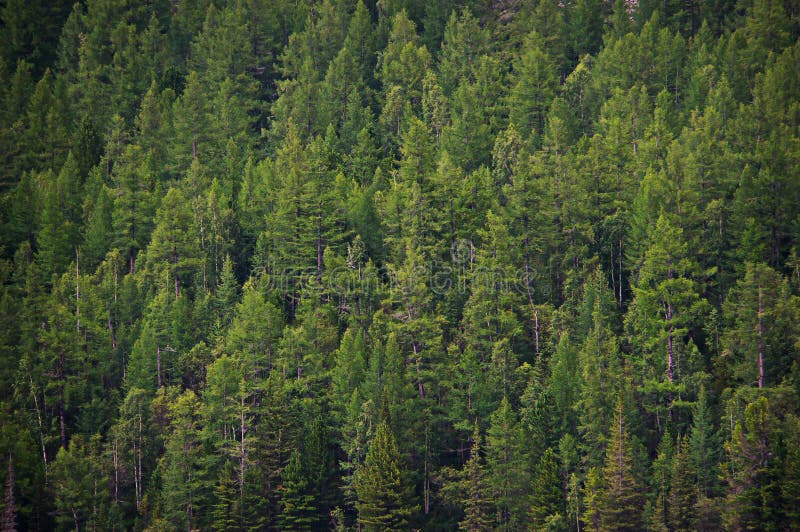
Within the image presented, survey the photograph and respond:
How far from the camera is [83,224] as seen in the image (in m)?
109

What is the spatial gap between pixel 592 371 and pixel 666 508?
1019cm

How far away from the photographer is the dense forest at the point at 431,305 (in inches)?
3179

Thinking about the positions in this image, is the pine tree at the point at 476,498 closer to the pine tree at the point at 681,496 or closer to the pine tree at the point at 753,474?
the pine tree at the point at 681,496

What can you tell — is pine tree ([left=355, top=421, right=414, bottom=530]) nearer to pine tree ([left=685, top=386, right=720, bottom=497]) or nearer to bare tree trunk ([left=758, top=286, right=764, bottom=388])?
pine tree ([left=685, top=386, right=720, bottom=497])

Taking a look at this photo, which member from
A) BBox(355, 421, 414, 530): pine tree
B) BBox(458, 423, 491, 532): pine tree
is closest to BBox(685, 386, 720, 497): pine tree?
BBox(458, 423, 491, 532): pine tree

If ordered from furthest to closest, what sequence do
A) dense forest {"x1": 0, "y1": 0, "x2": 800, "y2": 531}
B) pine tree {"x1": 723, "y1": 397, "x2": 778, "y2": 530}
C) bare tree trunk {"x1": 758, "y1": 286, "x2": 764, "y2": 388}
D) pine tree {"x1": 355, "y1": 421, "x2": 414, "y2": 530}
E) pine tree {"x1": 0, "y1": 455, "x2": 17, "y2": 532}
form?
pine tree {"x1": 0, "y1": 455, "x2": 17, "y2": 532} → pine tree {"x1": 355, "y1": 421, "x2": 414, "y2": 530} → dense forest {"x1": 0, "y1": 0, "x2": 800, "y2": 531} → bare tree trunk {"x1": 758, "y1": 286, "x2": 764, "y2": 388} → pine tree {"x1": 723, "y1": 397, "x2": 778, "y2": 530}

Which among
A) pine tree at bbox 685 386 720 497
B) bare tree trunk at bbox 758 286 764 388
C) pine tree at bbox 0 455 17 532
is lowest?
pine tree at bbox 0 455 17 532

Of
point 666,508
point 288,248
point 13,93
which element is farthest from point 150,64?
point 666,508

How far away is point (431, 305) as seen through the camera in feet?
306

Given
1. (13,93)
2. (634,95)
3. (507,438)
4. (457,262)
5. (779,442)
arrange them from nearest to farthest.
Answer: (779,442)
(507,438)
(457,262)
(634,95)
(13,93)

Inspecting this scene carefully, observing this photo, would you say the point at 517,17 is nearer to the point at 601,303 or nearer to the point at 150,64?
the point at 150,64

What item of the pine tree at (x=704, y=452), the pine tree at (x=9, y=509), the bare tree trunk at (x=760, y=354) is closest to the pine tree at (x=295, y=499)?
the pine tree at (x=9, y=509)

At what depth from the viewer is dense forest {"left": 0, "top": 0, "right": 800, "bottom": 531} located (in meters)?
80.8

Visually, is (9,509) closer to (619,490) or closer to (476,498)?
(476,498)
